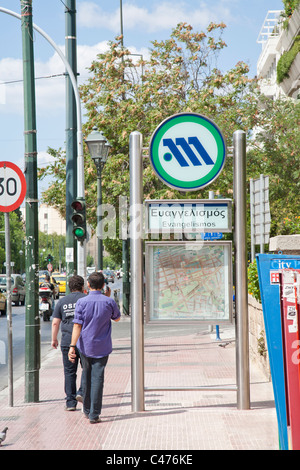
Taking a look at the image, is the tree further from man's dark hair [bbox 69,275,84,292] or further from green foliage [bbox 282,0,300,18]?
man's dark hair [bbox 69,275,84,292]

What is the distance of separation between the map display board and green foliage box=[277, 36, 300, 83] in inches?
962

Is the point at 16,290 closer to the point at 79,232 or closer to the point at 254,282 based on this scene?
the point at 79,232

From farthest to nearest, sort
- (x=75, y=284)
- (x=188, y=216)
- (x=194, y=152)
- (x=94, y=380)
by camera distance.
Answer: (x=75, y=284) → (x=194, y=152) → (x=188, y=216) → (x=94, y=380)

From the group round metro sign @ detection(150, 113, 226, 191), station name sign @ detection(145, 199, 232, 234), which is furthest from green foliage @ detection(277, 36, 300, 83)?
station name sign @ detection(145, 199, 232, 234)

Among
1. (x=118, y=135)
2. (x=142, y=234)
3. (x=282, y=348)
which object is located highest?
(x=118, y=135)

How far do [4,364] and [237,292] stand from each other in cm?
729

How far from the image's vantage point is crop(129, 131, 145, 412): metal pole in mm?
8109

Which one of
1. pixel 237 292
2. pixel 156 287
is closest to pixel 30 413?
pixel 156 287

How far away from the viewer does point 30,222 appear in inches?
359

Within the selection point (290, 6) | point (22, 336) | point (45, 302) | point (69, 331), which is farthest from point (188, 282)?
point (290, 6)

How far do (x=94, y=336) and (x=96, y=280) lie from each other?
2.03 feet

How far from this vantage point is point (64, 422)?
7660 mm
